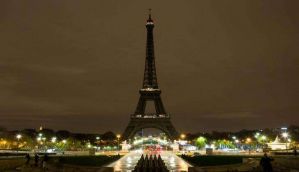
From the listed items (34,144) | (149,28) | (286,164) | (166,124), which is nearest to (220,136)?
(166,124)

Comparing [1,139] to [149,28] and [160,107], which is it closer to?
[160,107]

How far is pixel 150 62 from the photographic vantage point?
115125mm

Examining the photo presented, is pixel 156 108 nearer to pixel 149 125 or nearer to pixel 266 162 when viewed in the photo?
pixel 149 125

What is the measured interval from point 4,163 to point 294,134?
85.0 metres

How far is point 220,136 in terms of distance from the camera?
160 meters

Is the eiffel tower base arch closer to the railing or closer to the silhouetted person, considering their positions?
the railing

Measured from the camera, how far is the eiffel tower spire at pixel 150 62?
376ft

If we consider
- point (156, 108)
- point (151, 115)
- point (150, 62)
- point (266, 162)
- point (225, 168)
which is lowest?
point (225, 168)

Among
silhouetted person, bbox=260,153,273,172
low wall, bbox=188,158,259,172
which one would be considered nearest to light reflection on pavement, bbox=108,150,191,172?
low wall, bbox=188,158,259,172

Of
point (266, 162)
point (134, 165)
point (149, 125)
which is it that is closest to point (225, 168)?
point (266, 162)

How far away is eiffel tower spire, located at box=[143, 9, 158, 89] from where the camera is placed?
376 feet

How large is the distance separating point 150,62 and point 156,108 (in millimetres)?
13787

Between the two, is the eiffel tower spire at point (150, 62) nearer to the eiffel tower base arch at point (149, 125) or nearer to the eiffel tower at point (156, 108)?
the eiffel tower at point (156, 108)

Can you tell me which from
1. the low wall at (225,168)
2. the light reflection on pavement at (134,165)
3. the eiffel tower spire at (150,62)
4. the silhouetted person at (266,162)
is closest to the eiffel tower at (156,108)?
the eiffel tower spire at (150,62)
